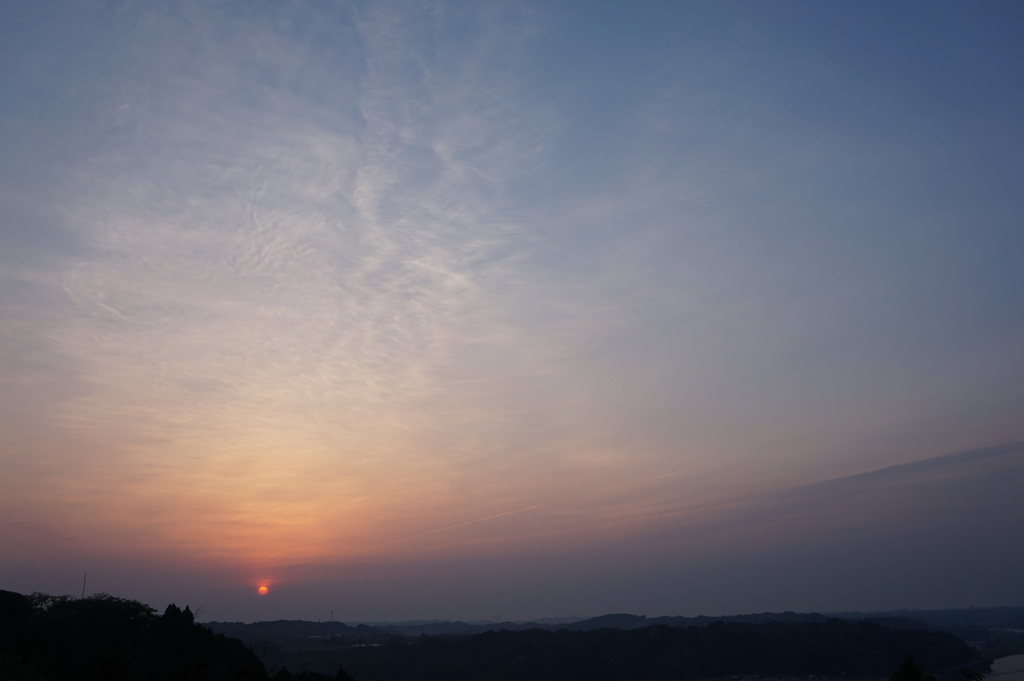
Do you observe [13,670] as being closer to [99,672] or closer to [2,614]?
[99,672]

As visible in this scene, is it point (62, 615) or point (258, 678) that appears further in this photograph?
point (62, 615)

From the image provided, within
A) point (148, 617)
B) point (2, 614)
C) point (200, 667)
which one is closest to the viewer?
point (200, 667)

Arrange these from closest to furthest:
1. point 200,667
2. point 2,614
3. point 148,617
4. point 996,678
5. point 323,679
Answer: point 200,667 < point 2,614 < point 323,679 < point 148,617 < point 996,678

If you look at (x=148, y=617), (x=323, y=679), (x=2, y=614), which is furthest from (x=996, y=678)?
(x=2, y=614)

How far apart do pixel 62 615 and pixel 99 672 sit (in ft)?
182

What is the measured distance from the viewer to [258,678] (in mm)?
52344

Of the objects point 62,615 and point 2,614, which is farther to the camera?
point 62,615

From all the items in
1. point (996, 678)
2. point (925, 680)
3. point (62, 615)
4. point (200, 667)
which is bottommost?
point (996, 678)

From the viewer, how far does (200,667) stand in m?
49.7

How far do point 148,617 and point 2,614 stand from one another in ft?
75.8

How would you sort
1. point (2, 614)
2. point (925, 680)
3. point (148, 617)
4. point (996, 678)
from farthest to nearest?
1. point (996, 678)
2. point (148, 617)
3. point (2, 614)
4. point (925, 680)

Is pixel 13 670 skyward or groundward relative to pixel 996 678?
skyward

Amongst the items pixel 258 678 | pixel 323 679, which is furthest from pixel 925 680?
pixel 323 679

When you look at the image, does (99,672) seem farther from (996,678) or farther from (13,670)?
(996,678)
